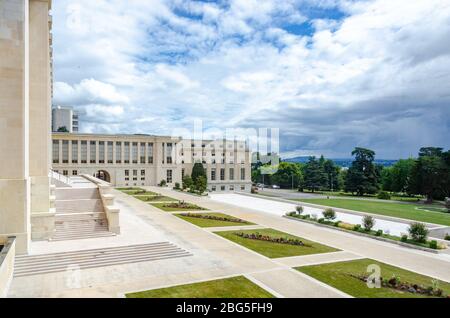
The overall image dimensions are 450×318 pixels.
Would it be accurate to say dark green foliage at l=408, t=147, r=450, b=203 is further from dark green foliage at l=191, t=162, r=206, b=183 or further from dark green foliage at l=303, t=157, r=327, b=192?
dark green foliage at l=191, t=162, r=206, b=183

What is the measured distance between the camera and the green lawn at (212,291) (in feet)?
43.2

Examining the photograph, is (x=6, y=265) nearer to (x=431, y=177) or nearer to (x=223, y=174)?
(x=431, y=177)

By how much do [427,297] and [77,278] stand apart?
1499 centimetres

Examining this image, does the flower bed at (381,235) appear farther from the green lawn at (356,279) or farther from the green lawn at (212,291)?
the green lawn at (212,291)

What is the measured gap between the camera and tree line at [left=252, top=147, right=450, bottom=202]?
6088 cm

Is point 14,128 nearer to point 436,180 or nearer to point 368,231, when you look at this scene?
point 368,231

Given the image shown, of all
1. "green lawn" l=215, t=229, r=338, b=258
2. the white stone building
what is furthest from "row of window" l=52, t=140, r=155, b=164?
the white stone building

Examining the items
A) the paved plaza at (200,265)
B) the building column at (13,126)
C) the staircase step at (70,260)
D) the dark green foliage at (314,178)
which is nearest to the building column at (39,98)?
the paved plaza at (200,265)

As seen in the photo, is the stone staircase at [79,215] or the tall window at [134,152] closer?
the stone staircase at [79,215]

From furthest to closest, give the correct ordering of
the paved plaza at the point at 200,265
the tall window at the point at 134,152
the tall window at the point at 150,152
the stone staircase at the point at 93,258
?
the tall window at the point at 150,152 < the tall window at the point at 134,152 < the stone staircase at the point at 93,258 < the paved plaza at the point at 200,265

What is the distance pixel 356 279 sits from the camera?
15.6 meters

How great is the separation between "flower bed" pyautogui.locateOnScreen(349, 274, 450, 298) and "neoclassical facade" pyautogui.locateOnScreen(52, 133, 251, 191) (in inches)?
2461

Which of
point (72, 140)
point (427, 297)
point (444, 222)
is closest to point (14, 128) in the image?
point (427, 297)

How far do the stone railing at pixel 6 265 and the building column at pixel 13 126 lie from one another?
1.02m
